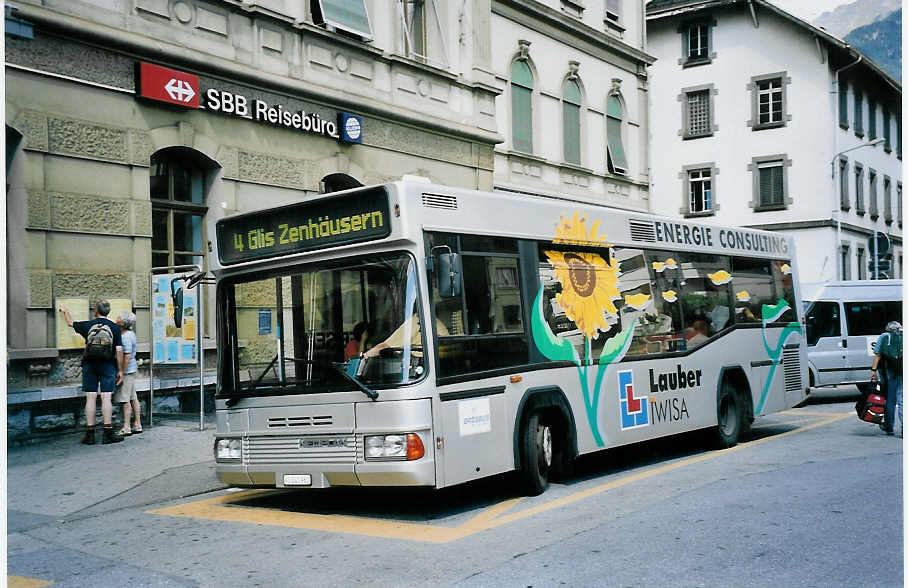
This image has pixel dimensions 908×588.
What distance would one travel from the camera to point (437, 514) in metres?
8.80

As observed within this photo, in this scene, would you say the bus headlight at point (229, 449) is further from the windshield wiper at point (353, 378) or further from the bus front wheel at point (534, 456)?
the bus front wheel at point (534, 456)

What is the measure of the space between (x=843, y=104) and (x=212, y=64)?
3471 cm

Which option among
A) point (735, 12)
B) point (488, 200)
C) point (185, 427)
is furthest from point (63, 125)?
point (735, 12)

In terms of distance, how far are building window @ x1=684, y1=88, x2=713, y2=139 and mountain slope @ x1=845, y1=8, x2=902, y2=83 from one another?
6.22m

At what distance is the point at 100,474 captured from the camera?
10.9m

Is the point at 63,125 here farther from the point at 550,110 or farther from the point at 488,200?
the point at 550,110

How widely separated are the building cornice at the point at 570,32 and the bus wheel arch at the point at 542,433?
14.3 metres

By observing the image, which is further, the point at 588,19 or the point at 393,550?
the point at 588,19

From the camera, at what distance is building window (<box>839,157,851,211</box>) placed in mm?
42344

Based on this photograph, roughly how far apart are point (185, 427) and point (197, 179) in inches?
154

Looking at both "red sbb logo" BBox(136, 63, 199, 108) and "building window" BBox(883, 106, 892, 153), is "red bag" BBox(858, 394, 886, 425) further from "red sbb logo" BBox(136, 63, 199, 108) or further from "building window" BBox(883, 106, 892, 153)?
"building window" BBox(883, 106, 892, 153)

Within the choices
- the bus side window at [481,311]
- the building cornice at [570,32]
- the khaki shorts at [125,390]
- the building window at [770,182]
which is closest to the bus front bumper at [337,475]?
the bus side window at [481,311]

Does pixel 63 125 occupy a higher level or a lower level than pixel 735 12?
lower

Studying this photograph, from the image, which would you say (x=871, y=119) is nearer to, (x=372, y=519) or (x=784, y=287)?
(x=784, y=287)
